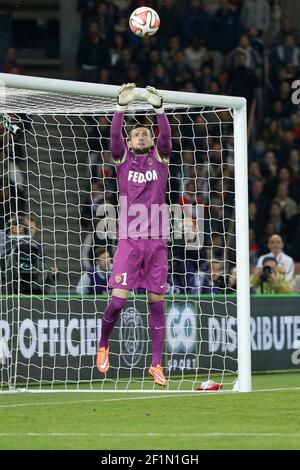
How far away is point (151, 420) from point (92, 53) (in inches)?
→ 505

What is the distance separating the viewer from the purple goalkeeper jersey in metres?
10.6

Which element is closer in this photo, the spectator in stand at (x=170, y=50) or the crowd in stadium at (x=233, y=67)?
the crowd in stadium at (x=233, y=67)

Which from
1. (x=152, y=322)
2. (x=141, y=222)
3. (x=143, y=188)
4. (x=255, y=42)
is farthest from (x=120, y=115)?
(x=255, y=42)

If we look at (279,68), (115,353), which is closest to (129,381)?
(115,353)

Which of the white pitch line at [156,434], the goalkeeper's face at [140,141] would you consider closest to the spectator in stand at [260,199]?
the goalkeeper's face at [140,141]

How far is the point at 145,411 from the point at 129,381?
13.8 ft

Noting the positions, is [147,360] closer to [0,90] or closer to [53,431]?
[0,90]

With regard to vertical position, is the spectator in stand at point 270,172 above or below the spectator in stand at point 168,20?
below

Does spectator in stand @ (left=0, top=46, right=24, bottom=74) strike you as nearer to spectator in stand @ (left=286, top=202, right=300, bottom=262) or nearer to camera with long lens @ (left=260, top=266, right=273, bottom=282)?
spectator in stand @ (left=286, top=202, right=300, bottom=262)

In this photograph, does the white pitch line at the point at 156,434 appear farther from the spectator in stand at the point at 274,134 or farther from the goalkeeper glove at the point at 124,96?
the spectator in stand at the point at 274,134

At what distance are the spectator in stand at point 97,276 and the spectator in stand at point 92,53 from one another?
21.1 feet

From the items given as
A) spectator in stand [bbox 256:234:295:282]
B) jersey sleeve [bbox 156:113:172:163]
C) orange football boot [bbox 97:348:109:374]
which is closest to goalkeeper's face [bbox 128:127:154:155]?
jersey sleeve [bbox 156:113:172:163]

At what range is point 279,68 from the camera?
2189cm

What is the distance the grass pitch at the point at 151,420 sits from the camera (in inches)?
289
